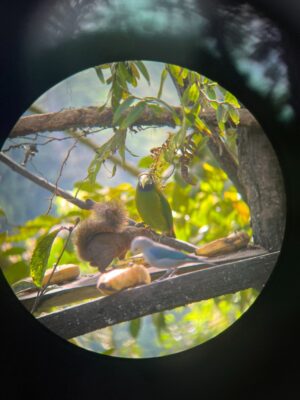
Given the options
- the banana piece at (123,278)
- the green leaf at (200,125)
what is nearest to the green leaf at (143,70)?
the green leaf at (200,125)

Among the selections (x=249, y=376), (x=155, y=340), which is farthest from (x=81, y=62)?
(x=249, y=376)

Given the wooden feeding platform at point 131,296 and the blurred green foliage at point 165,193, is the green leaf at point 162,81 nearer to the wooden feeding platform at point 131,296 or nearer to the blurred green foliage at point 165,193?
the blurred green foliage at point 165,193

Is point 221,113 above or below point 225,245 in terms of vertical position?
above

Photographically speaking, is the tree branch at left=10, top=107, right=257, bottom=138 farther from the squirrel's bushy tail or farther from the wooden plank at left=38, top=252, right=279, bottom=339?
the wooden plank at left=38, top=252, right=279, bottom=339

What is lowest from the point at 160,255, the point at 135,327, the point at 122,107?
the point at 135,327

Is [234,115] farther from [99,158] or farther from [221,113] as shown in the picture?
[99,158]

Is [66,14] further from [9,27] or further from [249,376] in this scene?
[249,376]

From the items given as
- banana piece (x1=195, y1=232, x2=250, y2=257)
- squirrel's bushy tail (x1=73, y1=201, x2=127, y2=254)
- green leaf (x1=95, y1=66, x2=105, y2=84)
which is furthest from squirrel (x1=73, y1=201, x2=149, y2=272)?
green leaf (x1=95, y1=66, x2=105, y2=84)

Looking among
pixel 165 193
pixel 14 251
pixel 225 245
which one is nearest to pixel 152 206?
pixel 165 193
